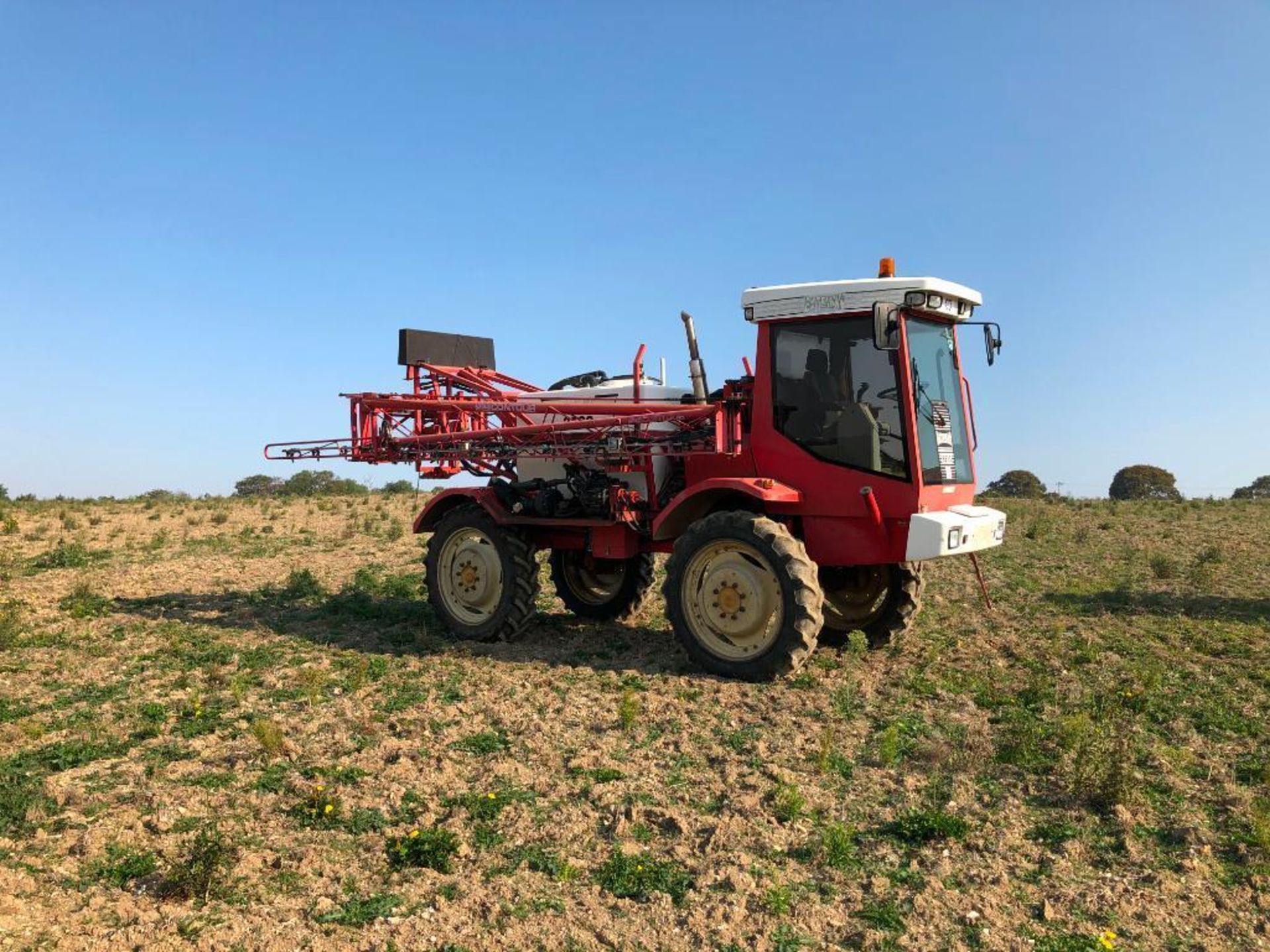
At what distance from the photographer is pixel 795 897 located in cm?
439

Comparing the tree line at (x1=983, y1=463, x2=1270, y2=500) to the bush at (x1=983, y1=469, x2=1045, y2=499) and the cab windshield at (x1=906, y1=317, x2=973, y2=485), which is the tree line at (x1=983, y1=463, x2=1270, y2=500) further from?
the cab windshield at (x1=906, y1=317, x2=973, y2=485)

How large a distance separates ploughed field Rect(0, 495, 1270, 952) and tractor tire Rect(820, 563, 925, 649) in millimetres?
348

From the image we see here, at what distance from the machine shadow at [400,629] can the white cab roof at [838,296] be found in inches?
136

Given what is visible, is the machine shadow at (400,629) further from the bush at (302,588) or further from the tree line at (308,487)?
the tree line at (308,487)

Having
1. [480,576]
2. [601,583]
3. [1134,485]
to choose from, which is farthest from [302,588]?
[1134,485]

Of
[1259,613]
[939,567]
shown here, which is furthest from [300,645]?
[1259,613]

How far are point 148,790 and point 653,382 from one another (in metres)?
6.15

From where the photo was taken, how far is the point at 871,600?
9.53m

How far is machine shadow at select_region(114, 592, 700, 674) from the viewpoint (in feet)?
30.8

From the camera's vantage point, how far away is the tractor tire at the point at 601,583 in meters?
11.2

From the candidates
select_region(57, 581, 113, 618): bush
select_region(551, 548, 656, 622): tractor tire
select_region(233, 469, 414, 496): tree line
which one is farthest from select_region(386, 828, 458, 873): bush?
select_region(233, 469, 414, 496): tree line

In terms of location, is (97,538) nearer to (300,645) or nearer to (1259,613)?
(300,645)

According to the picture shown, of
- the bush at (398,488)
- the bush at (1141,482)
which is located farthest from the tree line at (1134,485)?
the bush at (398,488)

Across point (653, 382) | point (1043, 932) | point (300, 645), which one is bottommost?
point (1043, 932)
